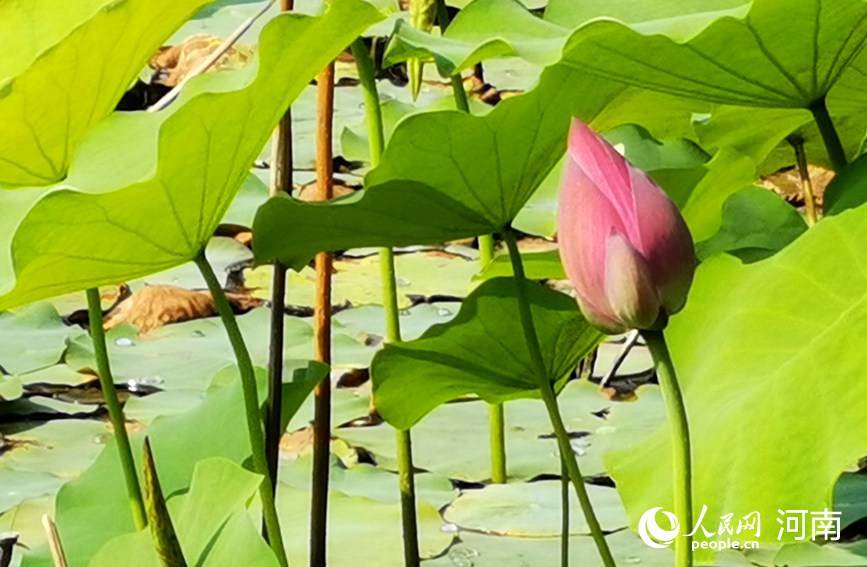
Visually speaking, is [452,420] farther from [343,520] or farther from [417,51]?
[417,51]

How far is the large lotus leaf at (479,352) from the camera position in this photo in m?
0.84

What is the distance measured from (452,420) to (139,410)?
309 millimetres

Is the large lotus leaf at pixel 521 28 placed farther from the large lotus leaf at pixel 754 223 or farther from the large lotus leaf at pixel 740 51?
the large lotus leaf at pixel 754 223

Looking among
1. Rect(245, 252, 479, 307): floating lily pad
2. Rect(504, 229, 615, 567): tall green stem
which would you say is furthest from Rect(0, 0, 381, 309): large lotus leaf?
Rect(245, 252, 479, 307): floating lily pad

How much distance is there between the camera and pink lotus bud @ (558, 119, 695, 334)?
21.1 inches

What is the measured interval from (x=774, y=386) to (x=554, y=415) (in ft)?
0.36

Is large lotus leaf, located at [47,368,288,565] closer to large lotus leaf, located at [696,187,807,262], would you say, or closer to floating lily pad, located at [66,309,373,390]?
large lotus leaf, located at [696,187,807,262]

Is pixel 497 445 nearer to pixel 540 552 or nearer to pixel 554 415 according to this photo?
pixel 540 552

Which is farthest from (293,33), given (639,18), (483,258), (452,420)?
(452,420)

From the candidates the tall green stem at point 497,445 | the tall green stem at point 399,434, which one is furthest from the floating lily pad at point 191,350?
the tall green stem at point 399,434

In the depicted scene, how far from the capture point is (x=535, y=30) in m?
0.84

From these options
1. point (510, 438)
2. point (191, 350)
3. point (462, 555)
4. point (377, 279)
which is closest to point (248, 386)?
point (462, 555)

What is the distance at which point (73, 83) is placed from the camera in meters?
0.72

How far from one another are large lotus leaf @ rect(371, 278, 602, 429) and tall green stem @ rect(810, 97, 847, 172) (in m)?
0.17
